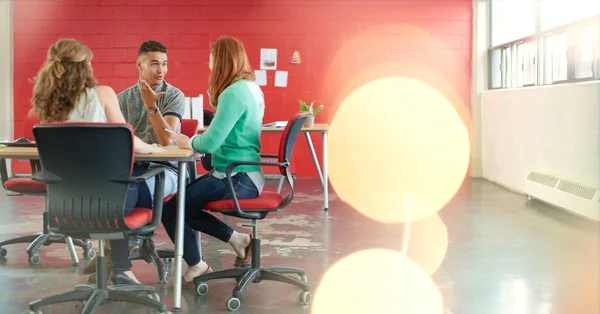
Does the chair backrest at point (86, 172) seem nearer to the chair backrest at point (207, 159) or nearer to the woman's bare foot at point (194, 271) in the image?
the woman's bare foot at point (194, 271)

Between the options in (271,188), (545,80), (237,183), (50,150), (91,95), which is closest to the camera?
(50,150)

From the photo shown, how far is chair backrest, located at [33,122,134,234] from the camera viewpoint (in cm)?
280

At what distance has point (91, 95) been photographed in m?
3.14

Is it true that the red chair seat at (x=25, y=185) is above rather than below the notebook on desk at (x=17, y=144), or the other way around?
below

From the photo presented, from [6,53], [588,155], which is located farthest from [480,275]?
[6,53]

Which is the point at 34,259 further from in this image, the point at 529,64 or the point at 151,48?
the point at 529,64

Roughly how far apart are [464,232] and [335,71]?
394cm

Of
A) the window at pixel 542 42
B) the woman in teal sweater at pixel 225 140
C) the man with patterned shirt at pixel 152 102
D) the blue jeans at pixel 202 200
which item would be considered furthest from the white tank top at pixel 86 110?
the window at pixel 542 42

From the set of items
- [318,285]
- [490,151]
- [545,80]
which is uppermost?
[545,80]

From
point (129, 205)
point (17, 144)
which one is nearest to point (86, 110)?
point (129, 205)

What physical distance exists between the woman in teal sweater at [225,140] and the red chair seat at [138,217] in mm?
355

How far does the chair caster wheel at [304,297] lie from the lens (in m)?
3.36

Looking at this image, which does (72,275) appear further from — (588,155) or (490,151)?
(490,151)

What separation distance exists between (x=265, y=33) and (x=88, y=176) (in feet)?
20.0
